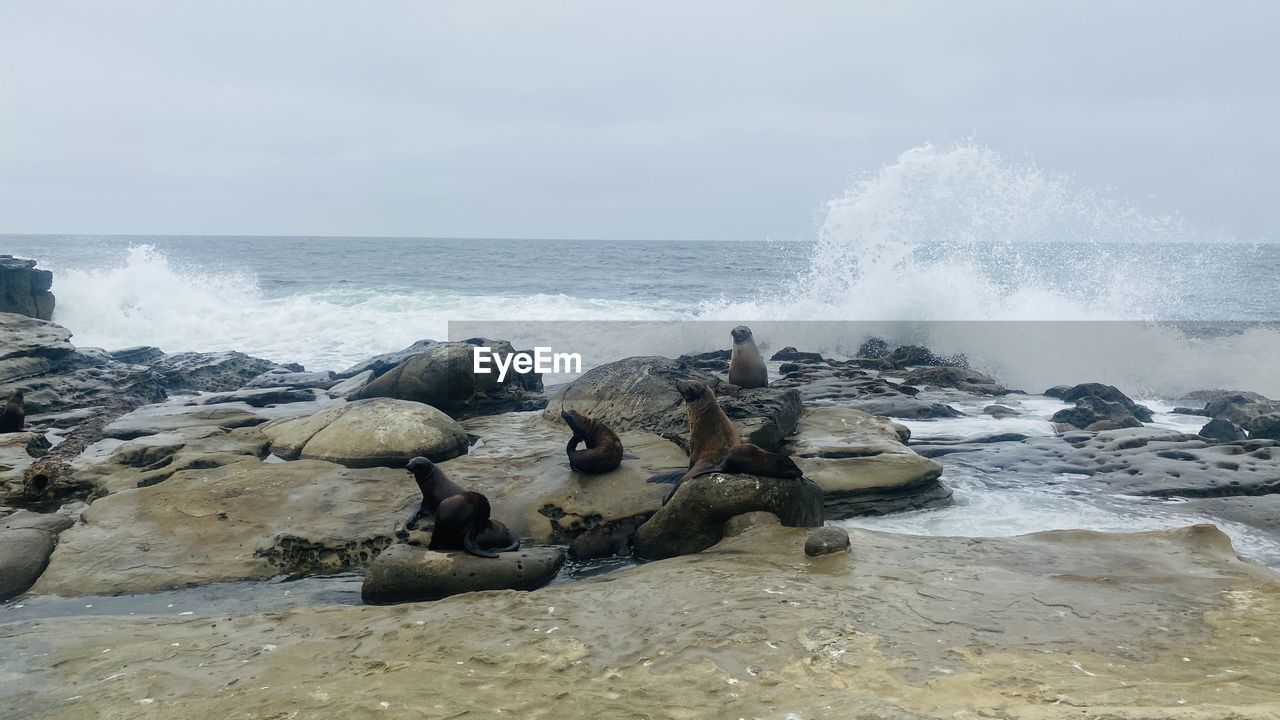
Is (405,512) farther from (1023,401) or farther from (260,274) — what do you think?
(260,274)

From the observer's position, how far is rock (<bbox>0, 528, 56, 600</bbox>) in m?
5.90

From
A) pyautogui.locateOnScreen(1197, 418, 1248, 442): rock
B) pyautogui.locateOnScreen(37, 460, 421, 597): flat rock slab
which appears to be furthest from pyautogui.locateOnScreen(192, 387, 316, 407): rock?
pyautogui.locateOnScreen(1197, 418, 1248, 442): rock

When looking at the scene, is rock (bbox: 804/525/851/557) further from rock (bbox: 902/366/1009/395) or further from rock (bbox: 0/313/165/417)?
rock (bbox: 0/313/165/417)

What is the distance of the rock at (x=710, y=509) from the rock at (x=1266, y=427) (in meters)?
8.47

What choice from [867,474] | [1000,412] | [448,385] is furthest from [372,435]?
[1000,412]

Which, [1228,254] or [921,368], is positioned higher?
[1228,254]

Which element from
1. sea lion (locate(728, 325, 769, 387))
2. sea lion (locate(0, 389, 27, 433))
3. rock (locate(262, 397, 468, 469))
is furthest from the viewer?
sea lion (locate(728, 325, 769, 387))

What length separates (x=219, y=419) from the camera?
10.5 metres

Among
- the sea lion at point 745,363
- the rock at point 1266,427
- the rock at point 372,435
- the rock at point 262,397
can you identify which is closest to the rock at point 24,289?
the rock at point 262,397

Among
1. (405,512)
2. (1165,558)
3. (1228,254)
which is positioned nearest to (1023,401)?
(1165,558)

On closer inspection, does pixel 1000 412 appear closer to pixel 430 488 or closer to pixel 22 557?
pixel 430 488

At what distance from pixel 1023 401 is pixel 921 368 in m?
2.29

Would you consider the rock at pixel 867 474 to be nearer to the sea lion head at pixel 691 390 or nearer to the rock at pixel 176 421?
the sea lion head at pixel 691 390

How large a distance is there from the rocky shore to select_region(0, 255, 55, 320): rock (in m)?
9.06
